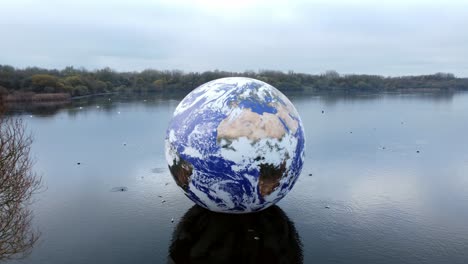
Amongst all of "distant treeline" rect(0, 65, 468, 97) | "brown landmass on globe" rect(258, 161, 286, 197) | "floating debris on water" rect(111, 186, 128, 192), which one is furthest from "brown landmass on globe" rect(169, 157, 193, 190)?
"distant treeline" rect(0, 65, 468, 97)

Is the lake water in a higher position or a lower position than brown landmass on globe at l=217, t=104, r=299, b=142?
lower

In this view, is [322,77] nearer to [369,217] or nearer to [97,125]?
[97,125]

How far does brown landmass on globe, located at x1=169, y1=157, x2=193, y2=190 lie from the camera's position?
10.2 meters

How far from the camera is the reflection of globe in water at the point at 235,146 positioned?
9.73m

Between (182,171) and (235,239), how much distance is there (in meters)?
2.44

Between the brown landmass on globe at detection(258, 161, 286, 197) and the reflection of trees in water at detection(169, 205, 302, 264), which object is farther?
the brown landmass on globe at detection(258, 161, 286, 197)

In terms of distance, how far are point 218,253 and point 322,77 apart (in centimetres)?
12102

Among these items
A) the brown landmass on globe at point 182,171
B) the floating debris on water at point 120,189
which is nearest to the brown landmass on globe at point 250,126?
the brown landmass on globe at point 182,171

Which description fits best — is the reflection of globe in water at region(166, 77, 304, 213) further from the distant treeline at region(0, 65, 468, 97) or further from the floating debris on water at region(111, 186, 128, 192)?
the distant treeline at region(0, 65, 468, 97)

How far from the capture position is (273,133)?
9.95m

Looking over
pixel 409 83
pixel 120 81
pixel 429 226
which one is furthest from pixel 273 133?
pixel 409 83

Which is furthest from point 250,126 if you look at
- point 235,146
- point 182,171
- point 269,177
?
point 182,171

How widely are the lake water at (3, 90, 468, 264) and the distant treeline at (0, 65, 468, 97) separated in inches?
2268

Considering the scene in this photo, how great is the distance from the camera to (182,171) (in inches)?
411
